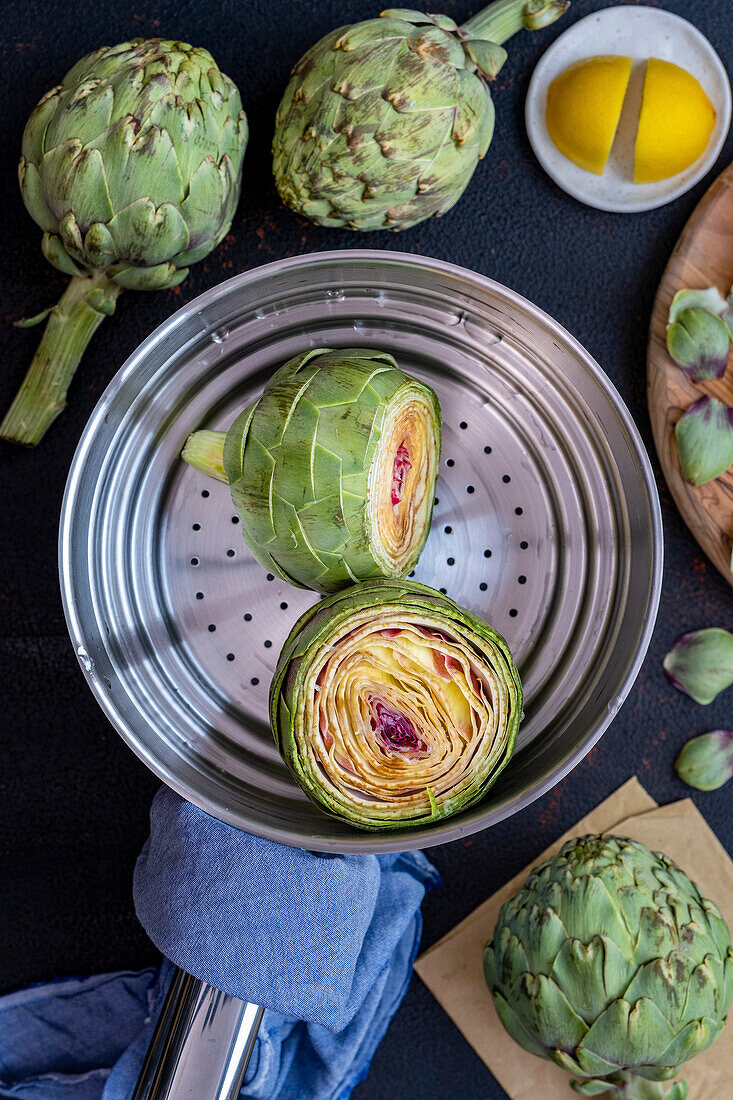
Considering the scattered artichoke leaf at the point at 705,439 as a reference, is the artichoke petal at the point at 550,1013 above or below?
below

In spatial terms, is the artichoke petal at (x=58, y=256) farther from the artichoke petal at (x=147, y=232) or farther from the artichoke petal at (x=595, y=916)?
the artichoke petal at (x=595, y=916)

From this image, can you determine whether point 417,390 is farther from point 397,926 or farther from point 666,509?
point 397,926

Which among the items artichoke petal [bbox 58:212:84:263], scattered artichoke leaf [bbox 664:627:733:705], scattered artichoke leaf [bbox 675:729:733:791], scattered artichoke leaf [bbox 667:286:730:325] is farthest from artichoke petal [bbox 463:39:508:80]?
scattered artichoke leaf [bbox 675:729:733:791]

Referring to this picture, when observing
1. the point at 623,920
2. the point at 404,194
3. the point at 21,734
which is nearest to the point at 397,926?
the point at 623,920

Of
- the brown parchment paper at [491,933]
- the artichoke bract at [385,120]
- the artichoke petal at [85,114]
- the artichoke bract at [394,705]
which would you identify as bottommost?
the brown parchment paper at [491,933]

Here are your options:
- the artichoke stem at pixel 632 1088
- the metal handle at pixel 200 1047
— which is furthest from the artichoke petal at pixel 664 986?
the metal handle at pixel 200 1047

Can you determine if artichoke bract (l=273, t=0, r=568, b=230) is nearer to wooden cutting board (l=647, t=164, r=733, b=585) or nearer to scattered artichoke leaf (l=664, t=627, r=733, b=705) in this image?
wooden cutting board (l=647, t=164, r=733, b=585)
